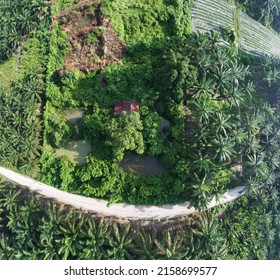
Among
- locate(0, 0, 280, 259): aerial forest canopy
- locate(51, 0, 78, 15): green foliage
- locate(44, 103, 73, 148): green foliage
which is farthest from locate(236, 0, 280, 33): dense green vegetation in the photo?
locate(44, 103, 73, 148): green foliage

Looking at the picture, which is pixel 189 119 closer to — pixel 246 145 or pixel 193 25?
pixel 246 145

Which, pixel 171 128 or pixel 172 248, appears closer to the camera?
pixel 172 248

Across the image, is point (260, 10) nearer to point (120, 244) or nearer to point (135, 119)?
point (135, 119)

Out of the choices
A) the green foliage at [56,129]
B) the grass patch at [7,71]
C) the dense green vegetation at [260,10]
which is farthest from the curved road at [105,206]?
the dense green vegetation at [260,10]

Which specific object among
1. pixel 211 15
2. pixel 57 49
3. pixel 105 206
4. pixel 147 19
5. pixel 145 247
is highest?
pixel 211 15

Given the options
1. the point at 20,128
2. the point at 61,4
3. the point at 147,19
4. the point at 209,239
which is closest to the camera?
the point at 209,239

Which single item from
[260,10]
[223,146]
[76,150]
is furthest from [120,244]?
[260,10]

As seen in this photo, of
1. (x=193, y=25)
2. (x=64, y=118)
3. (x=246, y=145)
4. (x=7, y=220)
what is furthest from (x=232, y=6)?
(x=7, y=220)
